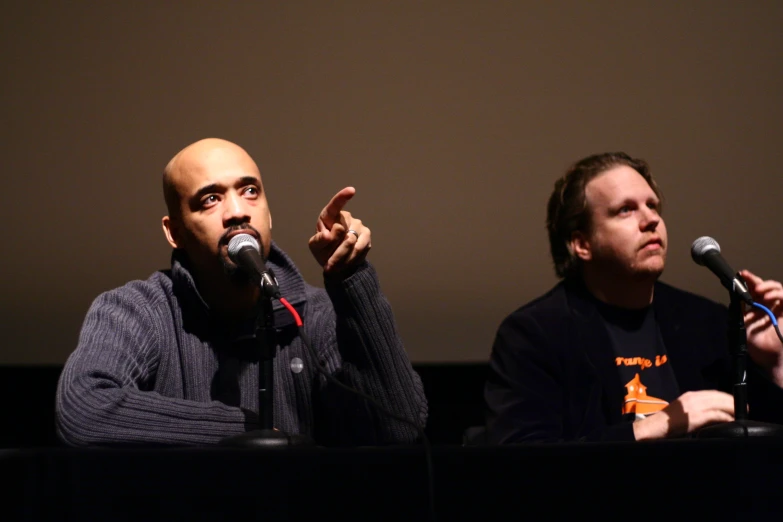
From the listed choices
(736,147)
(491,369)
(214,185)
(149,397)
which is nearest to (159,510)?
(149,397)

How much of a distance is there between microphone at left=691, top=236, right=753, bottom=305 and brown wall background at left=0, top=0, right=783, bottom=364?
3.62 ft

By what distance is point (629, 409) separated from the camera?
7.13ft

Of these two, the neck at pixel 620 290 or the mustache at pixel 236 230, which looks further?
the neck at pixel 620 290

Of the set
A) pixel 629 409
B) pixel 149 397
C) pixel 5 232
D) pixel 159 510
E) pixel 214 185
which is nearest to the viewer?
pixel 159 510

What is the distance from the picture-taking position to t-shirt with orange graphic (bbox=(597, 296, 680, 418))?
7.18ft

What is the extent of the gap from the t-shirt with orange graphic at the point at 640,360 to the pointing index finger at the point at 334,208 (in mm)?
875

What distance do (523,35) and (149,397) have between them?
1675 millimetres

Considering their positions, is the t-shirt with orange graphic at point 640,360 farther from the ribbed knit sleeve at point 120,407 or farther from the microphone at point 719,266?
the ribbed knit sleeve at point 120,407

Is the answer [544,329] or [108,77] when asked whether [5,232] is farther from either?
[544,329]

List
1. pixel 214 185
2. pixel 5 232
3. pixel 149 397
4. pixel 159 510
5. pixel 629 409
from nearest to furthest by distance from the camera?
pixel 159 510 → pixel 149 397 → pixel 214 185 → pixel 629 409 → pixel 5 232

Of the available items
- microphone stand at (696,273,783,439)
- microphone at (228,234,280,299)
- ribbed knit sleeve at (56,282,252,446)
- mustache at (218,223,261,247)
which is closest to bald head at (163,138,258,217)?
mustache at (218,223,261,247)

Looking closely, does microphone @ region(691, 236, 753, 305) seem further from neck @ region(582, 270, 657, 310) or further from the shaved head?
the shaved head

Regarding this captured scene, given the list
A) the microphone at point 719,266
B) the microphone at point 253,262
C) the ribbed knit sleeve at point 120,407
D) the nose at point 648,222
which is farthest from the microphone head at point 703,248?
the ribbed knit sleeve at point 120,407

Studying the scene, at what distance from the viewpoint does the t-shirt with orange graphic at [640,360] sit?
2188mm
